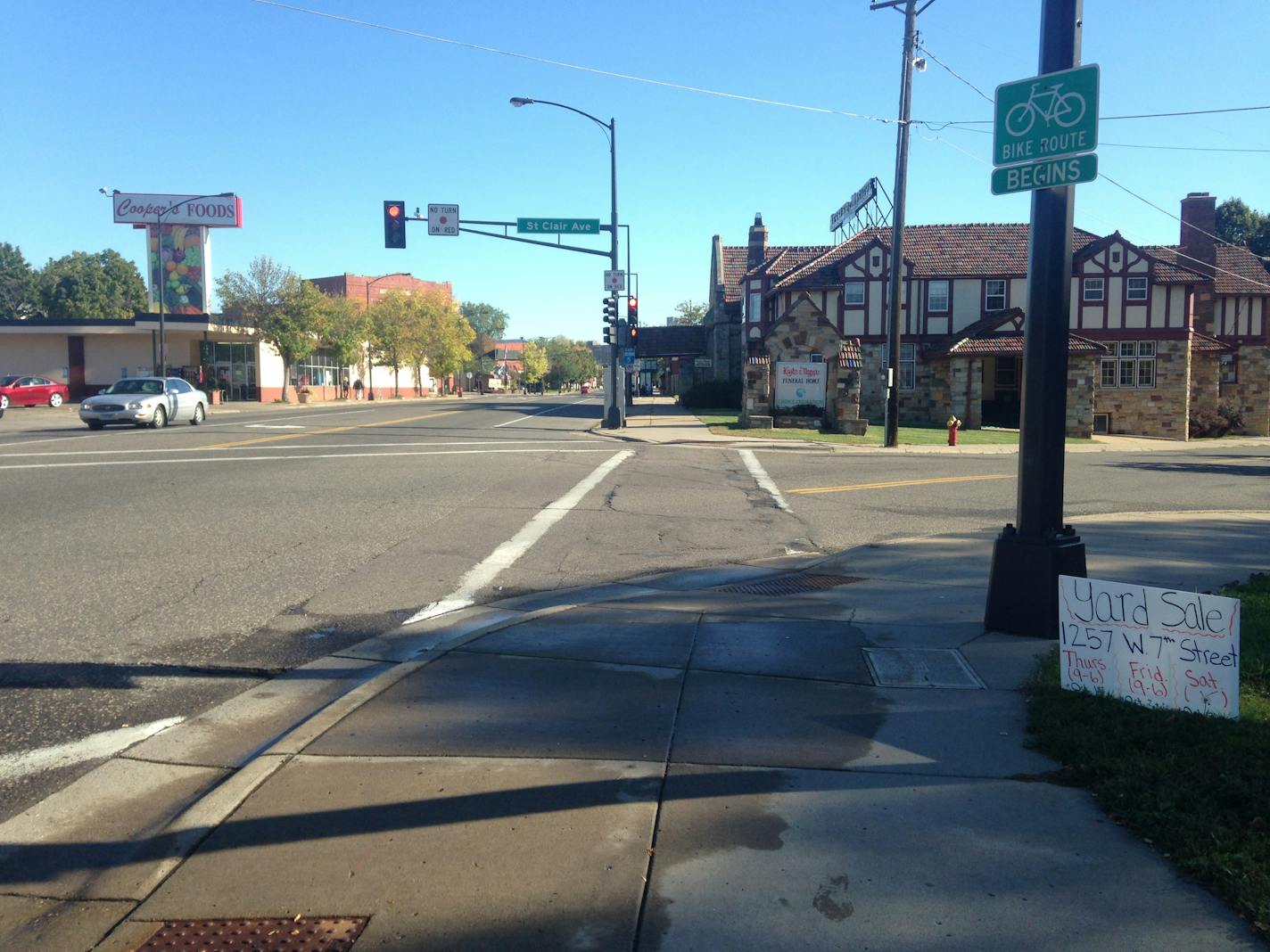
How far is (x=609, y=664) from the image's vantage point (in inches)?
242

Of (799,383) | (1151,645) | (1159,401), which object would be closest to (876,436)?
(799,383)

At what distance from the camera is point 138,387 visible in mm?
30234

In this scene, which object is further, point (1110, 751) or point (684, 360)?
point (684, 360)

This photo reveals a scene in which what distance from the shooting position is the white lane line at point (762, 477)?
14922 mm

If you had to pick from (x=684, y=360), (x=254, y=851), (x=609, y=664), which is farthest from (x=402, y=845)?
(x=684, y=360)

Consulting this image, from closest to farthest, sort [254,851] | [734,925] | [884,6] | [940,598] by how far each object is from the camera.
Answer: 1. [734,925]
2. [254,851]
3. [940,598]
4. [884,6]

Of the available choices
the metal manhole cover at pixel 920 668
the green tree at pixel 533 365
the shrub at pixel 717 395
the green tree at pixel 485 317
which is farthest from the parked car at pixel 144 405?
the green tree at pixel 485 317

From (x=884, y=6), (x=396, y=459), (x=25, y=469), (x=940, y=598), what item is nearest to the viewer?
(x=940, y=598)

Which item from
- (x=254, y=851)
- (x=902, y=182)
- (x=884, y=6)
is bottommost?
(x=254, y=851)

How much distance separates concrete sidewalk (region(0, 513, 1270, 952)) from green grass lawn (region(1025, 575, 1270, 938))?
0.37 ft

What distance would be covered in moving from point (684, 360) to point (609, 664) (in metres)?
61.6

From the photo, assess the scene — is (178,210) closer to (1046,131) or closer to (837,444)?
(837,444)

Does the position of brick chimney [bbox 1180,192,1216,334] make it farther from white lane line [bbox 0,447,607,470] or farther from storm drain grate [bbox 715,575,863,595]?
storm drain grate [bbox 715,575,863,595]

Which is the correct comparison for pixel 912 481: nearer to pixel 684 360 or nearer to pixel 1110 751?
pixel 1110 751
